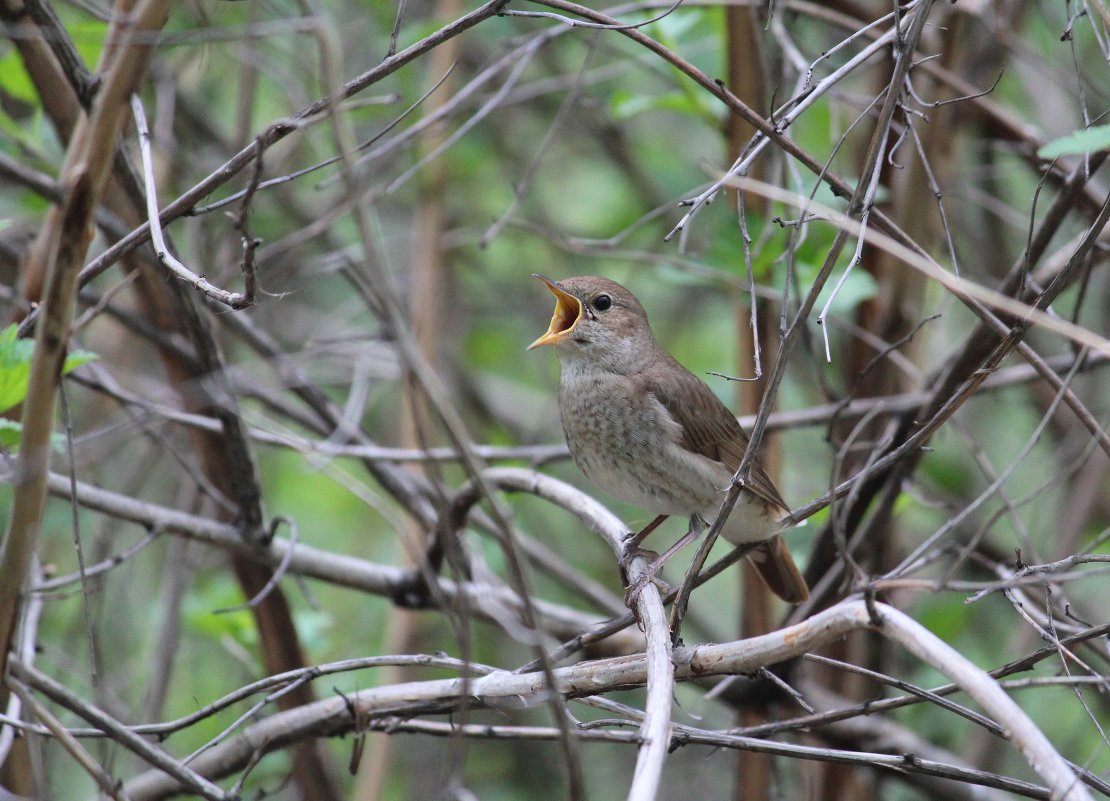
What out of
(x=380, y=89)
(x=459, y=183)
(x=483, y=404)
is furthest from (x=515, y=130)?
(x=483, y=404)

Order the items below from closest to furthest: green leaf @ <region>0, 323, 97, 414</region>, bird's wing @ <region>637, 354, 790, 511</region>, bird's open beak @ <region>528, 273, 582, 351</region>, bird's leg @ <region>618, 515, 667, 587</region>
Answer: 1. green leaf @ <region>0, 323, 97, 414</region>
2. bird's leg @ <region>618, 515, 667, 587</region>
3. bird's wing @ <region>637, 354, 790, 511</region>
4. bird's open beak @ <region>528, 273, 582, 351</region>

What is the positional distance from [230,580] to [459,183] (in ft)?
8.06

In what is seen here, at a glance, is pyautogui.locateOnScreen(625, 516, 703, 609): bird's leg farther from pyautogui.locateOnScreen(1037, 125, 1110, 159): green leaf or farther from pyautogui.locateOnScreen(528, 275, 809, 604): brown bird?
pyautogui.locateOnScreen(1037, 125, 1110, 159): green leaf

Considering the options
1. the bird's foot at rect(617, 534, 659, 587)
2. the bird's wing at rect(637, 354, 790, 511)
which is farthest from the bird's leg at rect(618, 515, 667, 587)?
the bird's wing at rect(637, 354, 790, 511)

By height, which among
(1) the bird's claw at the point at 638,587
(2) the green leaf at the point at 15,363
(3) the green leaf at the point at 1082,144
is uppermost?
(3) the green leaf at the point at 1082,144

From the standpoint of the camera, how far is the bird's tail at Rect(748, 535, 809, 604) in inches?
140

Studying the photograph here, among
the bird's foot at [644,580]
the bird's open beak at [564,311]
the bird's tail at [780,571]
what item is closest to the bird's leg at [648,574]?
the bird's foot at [644,580]

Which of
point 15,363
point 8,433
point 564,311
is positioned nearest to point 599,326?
point 564,311

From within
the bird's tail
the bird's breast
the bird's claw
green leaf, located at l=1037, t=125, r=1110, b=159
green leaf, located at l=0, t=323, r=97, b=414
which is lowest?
green leaf, located at l=0, t=323, r=97, b=414

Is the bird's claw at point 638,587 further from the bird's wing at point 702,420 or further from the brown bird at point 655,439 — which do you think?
the bird's wing at point 702,420

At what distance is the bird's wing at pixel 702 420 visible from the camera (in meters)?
3.55

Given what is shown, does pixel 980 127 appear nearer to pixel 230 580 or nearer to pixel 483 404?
pixel 483 404

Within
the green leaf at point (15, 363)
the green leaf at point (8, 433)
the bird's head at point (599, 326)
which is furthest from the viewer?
the bird's head at point (599, 326)

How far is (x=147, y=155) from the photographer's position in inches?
84.4
